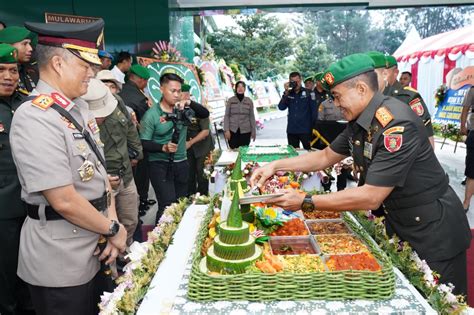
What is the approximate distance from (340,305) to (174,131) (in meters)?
2.62

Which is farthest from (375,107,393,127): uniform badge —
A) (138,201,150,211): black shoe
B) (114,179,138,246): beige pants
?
(138,201,150,211): black shoe

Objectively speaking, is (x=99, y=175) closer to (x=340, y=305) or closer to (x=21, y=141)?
(x=21, y=141)

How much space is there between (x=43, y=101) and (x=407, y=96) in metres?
2.78

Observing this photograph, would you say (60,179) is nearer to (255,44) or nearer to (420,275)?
(420,275)

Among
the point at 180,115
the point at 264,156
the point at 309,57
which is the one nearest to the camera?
the point at 180,115

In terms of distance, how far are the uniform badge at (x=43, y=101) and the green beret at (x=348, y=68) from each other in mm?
1245

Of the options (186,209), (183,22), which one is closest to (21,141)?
(186,209)

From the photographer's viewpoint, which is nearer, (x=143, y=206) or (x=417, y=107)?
(x=417, y=107)

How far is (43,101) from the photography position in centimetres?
150

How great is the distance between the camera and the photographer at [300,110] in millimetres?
6699

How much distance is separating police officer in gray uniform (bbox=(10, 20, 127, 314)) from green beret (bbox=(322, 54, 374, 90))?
3.54 feet

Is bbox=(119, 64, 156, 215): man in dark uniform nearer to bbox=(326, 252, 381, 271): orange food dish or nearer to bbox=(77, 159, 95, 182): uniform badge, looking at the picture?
bbox=(77, 159, 95, 182): uniform badge

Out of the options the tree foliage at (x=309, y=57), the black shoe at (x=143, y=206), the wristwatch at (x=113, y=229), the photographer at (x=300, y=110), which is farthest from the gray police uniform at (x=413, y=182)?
the tree foliage at (x=309, y=57)

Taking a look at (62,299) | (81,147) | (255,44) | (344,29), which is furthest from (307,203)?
(344,29)
